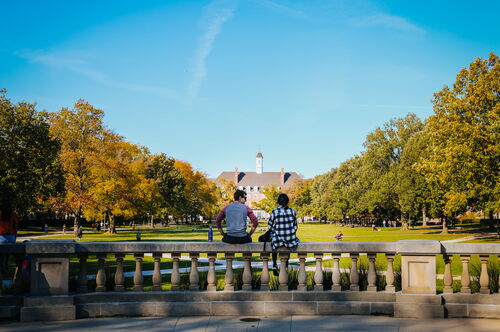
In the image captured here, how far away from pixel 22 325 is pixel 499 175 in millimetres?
30792

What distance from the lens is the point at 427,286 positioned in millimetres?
8445

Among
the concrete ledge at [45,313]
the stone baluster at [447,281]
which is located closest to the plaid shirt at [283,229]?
the stone baluster at [447,281]

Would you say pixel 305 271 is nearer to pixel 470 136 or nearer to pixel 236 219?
pixel 236 219

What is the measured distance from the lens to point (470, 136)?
3219 cm

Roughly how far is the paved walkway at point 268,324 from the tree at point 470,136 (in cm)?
2537

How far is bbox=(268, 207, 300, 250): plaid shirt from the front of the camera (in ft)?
29.2

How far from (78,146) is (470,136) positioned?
3340 centimetres

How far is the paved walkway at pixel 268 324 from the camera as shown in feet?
25.2

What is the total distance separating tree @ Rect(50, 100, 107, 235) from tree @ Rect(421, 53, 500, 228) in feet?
95.6

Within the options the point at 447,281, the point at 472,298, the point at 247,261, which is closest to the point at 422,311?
the point at 447,281

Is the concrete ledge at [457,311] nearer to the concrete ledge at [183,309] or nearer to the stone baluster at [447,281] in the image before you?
the stone baluster at [447,281]

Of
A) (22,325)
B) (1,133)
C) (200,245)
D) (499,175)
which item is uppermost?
(1,133)

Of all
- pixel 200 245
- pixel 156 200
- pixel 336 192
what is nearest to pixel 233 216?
pixel 200 245

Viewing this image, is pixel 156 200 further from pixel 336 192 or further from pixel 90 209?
pixel 336 192
